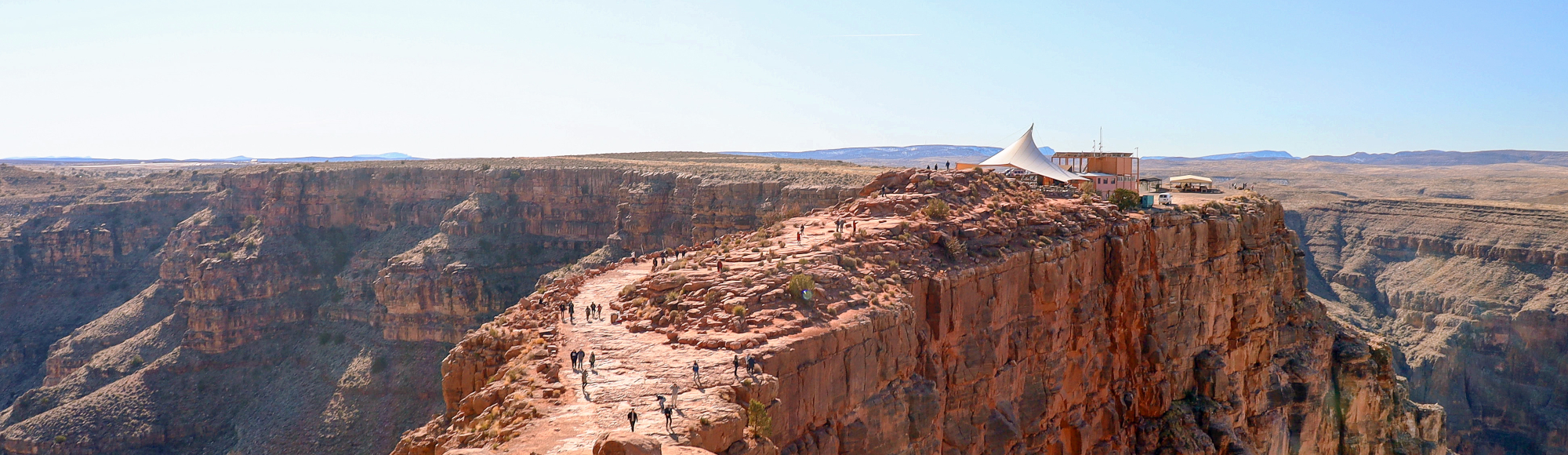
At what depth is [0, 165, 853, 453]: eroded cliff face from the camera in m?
62.7

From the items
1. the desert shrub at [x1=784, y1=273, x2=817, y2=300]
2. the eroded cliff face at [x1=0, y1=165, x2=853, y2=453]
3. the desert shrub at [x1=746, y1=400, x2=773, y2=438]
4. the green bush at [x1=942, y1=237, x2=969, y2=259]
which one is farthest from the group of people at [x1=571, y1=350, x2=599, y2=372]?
the eroded cliff face at [x1=0, y1=165, x2=853, y2=453]

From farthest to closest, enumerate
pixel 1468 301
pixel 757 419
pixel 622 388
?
1. pixel 1468 301
2. pixel 622 388
3. pixel 757 419

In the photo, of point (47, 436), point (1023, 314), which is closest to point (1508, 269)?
point (1023, 314)

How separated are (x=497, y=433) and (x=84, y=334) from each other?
78.9 m

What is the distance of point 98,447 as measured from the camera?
203ft

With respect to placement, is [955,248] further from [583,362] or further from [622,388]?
[622,388]

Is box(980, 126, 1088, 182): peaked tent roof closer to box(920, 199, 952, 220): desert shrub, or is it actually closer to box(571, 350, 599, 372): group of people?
box(920, 199, 952, 220): desert shrub

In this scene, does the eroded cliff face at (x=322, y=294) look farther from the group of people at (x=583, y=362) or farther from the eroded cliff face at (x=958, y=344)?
the group of people at (x=583, y=362)

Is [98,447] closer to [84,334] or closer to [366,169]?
[84,334]

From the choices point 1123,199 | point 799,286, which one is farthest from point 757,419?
point 1123,199

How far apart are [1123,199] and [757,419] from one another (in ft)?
72.9

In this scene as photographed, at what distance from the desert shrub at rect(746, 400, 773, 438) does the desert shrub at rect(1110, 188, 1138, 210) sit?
21.3m

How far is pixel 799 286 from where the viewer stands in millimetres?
18953

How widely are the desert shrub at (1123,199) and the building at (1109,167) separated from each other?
6517 mm
